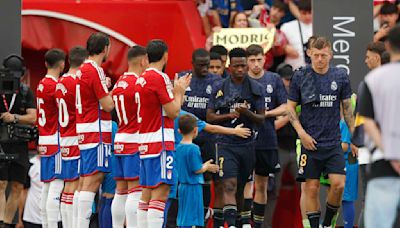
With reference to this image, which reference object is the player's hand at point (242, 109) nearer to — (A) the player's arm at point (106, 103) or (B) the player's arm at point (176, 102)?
(B) the player's arm at point (176, 102)

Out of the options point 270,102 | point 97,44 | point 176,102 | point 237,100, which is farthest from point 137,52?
point 270,102

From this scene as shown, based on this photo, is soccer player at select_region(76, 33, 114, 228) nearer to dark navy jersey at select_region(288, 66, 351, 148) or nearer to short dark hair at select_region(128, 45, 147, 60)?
short dark hair at select_region(128, 45, 147, 60)

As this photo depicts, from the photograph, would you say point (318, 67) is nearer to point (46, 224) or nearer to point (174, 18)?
point (46, 224)

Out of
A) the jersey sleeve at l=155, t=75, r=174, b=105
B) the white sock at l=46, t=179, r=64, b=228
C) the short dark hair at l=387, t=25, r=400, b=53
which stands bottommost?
the white sock at l=46, t=179, r=64, b=228

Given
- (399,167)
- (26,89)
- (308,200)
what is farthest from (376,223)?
(26,89)

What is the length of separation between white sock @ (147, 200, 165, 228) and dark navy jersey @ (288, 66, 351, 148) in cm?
258

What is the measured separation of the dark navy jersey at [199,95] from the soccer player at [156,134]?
2.70 meters

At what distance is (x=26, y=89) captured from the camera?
1816cm

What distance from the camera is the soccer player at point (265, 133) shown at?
17.7 meters

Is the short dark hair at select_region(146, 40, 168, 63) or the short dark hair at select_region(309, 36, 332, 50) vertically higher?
the short dark hair at select_region(309, 36, 332, 50)

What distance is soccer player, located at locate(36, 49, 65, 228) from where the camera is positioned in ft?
54.0

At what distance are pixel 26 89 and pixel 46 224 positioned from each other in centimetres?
231

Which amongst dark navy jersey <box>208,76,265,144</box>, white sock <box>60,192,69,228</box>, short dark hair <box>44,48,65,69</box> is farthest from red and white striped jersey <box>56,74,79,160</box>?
dark navy jersey <box>208,76,265,144</box>

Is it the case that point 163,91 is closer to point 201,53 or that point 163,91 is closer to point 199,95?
point 201,53
